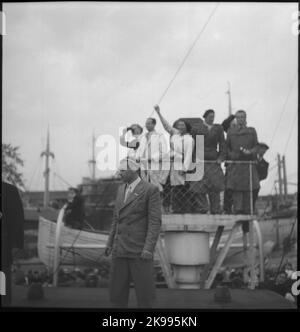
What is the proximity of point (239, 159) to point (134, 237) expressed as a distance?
1.69 meters

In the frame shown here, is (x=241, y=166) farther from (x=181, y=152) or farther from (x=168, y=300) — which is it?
(x=168, y=300)

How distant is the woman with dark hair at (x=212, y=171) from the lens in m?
4.32

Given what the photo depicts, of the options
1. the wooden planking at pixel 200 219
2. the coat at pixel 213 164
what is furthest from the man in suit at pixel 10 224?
the coat at pixel 213 164

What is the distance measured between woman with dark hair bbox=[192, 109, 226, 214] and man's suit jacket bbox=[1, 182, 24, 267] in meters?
1.81

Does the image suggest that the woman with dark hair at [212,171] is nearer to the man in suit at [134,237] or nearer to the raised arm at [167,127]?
the raised arm at [167,127]

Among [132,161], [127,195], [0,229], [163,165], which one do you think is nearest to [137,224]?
[127,195]

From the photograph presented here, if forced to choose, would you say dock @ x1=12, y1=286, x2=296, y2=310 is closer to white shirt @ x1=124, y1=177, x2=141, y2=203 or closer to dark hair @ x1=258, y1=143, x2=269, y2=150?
white shirt @ x1=124, y1=177, x2=141, y2=203

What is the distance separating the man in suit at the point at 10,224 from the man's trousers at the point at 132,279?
0.63 m

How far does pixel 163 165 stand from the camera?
4266 millimetres

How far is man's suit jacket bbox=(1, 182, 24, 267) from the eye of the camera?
307cm

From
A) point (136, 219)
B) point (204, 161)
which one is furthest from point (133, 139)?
point (136, 219)

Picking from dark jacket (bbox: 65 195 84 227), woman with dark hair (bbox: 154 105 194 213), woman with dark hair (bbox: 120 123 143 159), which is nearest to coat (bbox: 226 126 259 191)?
woman with dark hair (bbox: 154 105 194 213)
